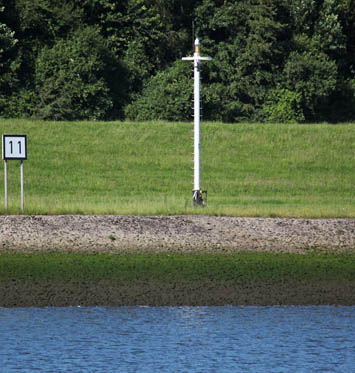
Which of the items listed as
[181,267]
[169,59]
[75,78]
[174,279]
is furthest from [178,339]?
[169,59]

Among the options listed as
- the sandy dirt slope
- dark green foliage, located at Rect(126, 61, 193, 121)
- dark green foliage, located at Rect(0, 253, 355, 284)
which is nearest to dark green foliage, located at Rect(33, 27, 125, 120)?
dark green foliage, located at Rect(126, 61, 193, 121)

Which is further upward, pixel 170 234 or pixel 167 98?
pixel 167 98

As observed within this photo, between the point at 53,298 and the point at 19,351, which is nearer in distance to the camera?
the point at 19,351

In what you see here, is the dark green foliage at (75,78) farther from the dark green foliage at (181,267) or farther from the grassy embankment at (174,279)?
the grassy embankment at (174,279)

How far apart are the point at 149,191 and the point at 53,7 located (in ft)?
91.2

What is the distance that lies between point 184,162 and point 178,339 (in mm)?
38424

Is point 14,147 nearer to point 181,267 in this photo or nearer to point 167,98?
point 181,267

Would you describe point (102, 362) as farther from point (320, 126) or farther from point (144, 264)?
point (320, 126)

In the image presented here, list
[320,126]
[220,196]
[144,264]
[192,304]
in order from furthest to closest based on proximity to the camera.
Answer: [320,126]
[220,196]
[144,264]
[192,304]

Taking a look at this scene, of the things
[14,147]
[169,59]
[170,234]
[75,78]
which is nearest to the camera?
[170,234]

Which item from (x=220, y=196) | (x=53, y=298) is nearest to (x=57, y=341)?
(x=53, y=298)

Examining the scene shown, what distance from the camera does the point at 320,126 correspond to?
197 ft

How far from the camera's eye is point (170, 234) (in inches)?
922

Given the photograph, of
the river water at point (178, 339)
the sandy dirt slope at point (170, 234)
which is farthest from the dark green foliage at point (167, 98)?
the river water at point (178, 339)
